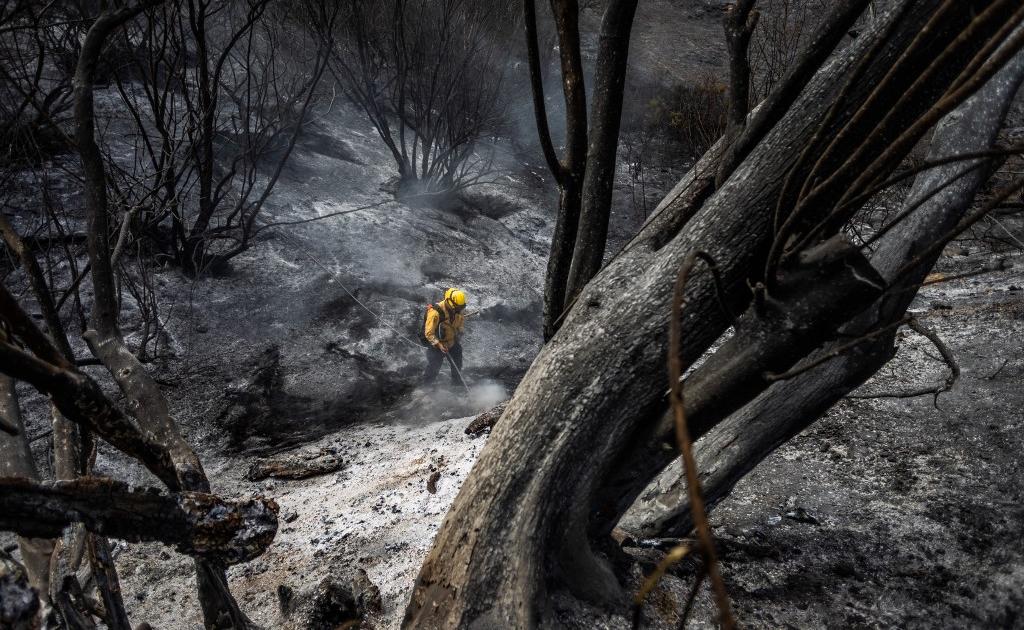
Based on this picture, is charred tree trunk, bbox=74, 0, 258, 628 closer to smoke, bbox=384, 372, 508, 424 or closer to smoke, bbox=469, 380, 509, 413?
smoke, bbox=384, 372, 508, 424

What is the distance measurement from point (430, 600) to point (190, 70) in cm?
968

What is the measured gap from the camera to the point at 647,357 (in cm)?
172

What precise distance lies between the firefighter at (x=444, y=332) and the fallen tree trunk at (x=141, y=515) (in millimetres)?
3933

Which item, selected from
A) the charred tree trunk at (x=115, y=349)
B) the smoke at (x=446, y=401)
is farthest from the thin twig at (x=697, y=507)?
the smoke at (x=446, y=401)

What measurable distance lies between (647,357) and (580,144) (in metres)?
0.95

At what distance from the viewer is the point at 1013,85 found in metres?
2.78

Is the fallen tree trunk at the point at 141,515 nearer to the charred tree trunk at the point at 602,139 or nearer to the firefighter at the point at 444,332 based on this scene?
the charred tree trunk at the point at 602,139

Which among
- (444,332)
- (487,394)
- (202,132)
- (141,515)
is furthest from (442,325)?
(141,515)

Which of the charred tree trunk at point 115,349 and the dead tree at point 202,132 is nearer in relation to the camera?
the charred tree trunk at point 115,349

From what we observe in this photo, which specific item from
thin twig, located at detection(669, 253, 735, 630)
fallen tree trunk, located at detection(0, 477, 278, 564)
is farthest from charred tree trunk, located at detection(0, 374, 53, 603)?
thin twig, located at detection(669, 253, 735, 630)

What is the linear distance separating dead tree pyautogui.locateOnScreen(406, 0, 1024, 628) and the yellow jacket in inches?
148

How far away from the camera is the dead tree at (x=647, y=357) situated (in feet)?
5.15

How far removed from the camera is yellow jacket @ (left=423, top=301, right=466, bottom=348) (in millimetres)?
5578

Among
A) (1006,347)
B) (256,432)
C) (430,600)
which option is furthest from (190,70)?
(1006,347)
